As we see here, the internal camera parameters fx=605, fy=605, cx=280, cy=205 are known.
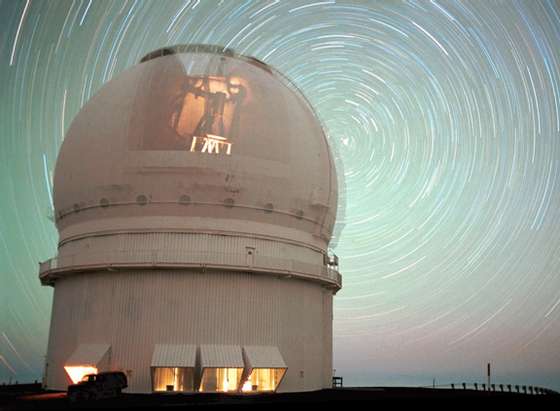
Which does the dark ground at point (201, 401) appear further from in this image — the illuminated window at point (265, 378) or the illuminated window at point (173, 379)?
the illuminated window at point (265, 378)

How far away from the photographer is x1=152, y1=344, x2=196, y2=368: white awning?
23.4 meters

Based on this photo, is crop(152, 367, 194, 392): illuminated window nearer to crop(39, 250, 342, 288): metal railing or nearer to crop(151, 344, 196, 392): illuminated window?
crop(151, 344, 196, 392): illuminated window

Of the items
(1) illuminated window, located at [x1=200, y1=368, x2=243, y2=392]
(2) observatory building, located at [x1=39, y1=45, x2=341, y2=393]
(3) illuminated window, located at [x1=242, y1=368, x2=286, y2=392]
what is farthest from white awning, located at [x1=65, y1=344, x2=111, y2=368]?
(3) illuminated window, located at [x1=242, y1=368, x2=286, y2=392]

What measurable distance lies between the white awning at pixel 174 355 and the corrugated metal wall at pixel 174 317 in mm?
307

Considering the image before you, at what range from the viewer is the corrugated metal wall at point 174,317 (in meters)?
24.5

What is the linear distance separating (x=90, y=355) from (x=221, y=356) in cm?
527

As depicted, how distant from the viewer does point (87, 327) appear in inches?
1003

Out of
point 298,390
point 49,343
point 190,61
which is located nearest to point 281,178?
point 190,61

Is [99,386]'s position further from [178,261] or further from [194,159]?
[194,159]

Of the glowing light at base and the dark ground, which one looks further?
the glowing light at base

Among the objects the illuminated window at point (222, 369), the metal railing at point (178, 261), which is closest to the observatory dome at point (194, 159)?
the metal railing at point (178, 261)

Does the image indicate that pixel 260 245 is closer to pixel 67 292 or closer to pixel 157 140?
pixel 157 140

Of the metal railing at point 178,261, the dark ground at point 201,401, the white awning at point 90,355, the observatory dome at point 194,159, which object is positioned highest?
the observatory dome at point 194,159

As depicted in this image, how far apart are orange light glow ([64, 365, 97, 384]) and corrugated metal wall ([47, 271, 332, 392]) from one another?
35.2 inches
